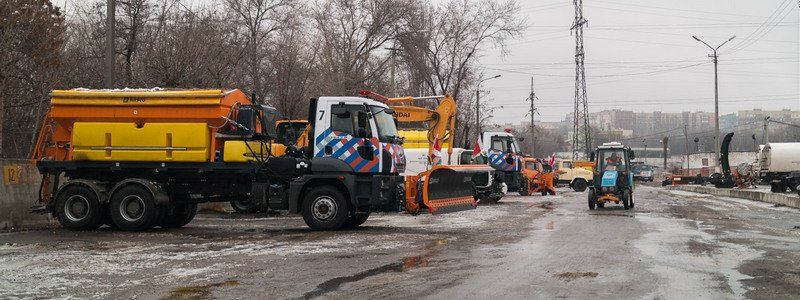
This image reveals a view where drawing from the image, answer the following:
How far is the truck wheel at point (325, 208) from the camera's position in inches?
580

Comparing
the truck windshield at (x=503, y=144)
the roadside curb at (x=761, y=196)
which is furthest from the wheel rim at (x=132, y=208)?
the roadside curb at (x=761, y=196)

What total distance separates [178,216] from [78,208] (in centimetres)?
214

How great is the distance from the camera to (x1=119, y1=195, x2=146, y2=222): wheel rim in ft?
49.2

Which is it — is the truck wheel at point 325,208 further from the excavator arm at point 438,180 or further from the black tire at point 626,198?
the black tire at point 626,198

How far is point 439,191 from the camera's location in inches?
619

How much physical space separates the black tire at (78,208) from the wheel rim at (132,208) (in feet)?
1.59

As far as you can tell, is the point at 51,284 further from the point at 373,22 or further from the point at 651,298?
the point at 373,22

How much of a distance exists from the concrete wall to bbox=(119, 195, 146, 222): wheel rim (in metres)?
2.54

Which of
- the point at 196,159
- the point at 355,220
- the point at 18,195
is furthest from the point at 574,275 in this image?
the point at 18,195

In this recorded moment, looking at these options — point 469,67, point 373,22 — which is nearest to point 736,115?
point 469,67

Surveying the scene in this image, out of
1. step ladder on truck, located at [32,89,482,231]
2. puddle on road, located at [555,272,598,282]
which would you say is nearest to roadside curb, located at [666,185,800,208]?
step ladder on truck, located at [32,89,482,231]

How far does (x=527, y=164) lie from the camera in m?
35.6

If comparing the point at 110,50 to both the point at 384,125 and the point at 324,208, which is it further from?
the point at 384,125

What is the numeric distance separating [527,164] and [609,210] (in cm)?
1267
